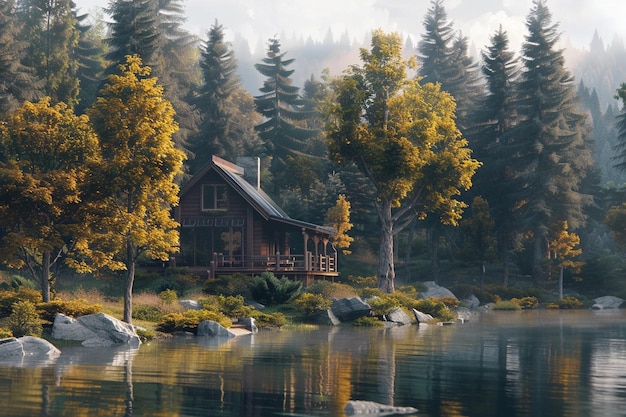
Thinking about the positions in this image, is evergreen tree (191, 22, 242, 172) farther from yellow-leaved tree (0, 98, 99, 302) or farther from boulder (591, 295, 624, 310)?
yellow-leaved tree (0, 98, 99, 302)

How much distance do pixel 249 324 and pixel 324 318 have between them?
594 cm

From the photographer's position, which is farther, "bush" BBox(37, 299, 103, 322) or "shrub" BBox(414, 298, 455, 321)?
"shrub" BBox(414, 298, 455, 321)

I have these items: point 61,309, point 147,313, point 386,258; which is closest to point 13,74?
point 386,258

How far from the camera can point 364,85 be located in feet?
175

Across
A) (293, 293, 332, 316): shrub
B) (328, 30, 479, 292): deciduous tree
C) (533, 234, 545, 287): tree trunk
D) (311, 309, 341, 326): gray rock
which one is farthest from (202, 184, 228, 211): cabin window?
(533, 234, 545, 287): tree trunk

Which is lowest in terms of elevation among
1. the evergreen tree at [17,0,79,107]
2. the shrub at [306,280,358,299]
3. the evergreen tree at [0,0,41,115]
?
the shrub at [306,280,358,299]

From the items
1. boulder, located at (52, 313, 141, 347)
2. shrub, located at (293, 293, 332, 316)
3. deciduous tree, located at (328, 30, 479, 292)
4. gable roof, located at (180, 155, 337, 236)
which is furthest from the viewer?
gable roof, located at (180, 155, 337, 236)

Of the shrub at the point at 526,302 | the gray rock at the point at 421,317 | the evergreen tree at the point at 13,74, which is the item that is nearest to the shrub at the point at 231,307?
the gray rock at the point at 421,317

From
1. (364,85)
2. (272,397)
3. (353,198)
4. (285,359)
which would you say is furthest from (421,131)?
(272,397)

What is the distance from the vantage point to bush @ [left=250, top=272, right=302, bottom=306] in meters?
43.2

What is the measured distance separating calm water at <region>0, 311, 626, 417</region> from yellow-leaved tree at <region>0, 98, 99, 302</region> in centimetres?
666

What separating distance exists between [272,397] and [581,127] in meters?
71.7

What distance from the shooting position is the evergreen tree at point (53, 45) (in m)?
72.2

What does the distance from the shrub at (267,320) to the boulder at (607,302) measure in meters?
35.3
